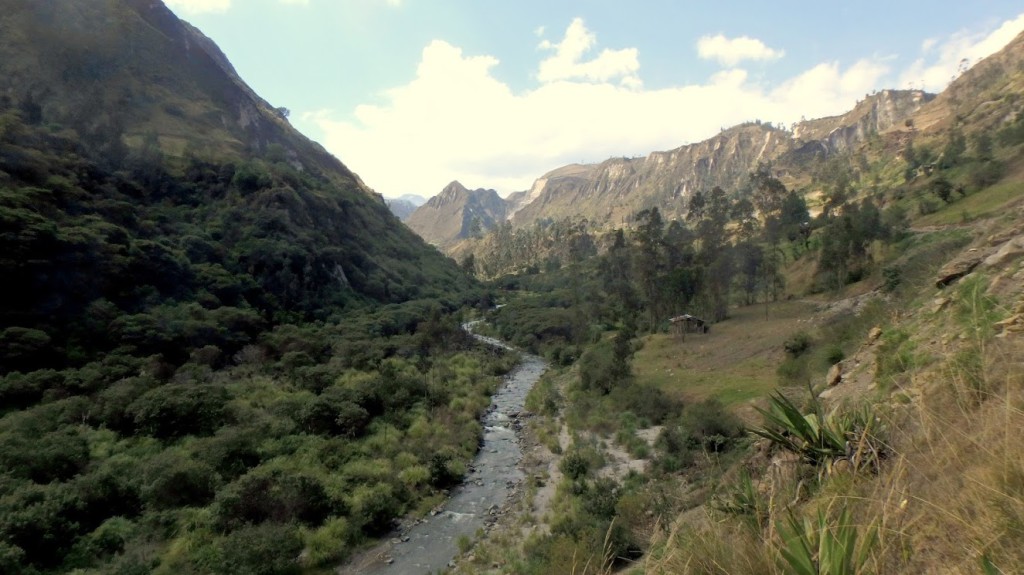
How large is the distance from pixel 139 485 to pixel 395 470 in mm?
9390

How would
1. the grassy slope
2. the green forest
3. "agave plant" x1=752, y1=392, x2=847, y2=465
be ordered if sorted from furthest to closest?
the grassy slope, the green forest, "agave plant" x1=752, y1=392, x2=847, y2=465

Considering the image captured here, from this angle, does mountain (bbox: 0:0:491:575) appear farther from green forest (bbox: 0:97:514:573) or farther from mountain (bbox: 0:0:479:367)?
mountain (bbox: 0:0:479:367)

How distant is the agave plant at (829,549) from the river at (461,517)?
15345mm

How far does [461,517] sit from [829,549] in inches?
754

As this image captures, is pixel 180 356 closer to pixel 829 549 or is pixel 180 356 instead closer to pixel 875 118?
pixel 829 549

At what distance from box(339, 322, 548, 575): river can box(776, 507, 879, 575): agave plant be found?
1535cm

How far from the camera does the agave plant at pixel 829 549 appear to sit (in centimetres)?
224

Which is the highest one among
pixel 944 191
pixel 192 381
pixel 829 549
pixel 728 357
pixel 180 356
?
pixel 944 191

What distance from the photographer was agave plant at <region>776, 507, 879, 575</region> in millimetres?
2240

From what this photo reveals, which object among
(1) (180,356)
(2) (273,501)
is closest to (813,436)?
(2) (273,501)

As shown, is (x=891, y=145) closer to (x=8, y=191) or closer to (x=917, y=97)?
(x=917, y=97)

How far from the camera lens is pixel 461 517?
19531mm

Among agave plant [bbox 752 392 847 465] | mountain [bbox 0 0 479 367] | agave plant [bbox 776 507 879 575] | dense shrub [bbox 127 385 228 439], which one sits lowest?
dense shrub [bbox 127 385 228 439]

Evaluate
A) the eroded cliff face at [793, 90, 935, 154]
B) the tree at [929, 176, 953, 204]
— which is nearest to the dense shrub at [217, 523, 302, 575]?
the tree at [929, 176, 953, 204]
